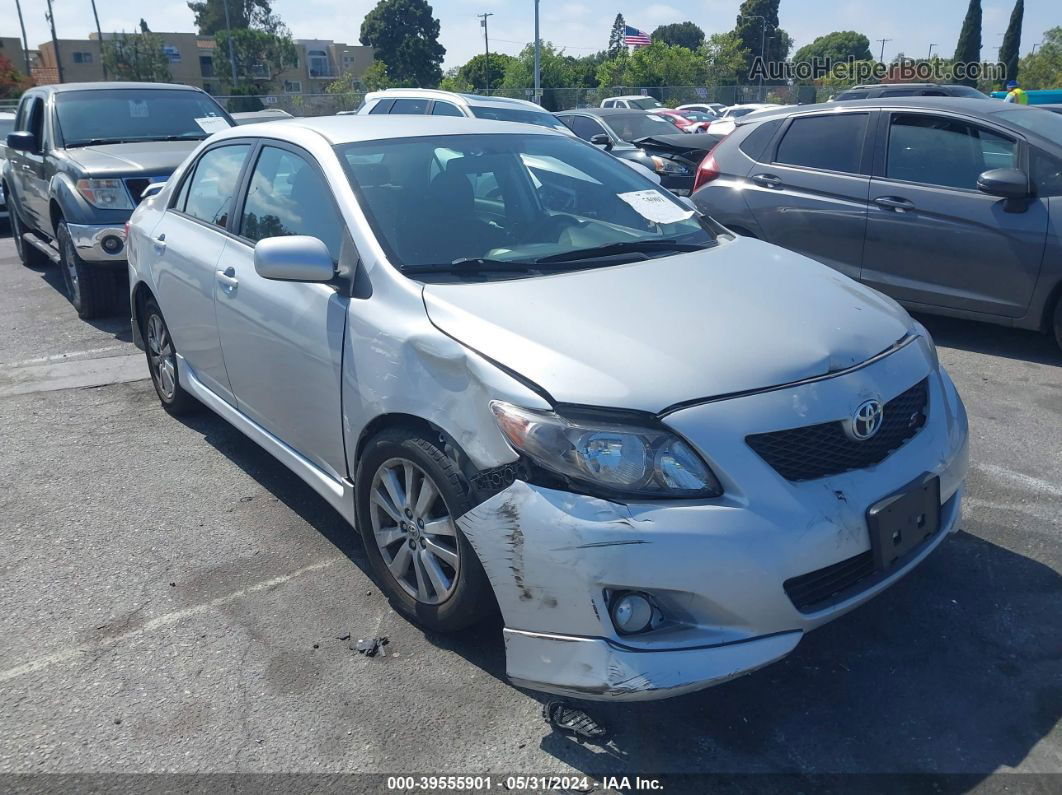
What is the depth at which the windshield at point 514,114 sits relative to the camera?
1046 cm

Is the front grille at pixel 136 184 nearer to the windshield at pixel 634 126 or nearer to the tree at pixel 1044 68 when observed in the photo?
the windshield at pixel 634 126

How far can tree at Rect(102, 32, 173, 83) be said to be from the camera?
217ft

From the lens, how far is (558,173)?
4.08 meters

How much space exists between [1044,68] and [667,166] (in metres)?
34.8

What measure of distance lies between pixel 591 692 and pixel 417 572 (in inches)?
34.0

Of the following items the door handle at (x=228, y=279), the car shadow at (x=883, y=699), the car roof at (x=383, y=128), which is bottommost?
the car shadow at (x=883, y=699)

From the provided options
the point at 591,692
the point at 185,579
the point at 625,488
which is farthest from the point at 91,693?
the point at 625,488

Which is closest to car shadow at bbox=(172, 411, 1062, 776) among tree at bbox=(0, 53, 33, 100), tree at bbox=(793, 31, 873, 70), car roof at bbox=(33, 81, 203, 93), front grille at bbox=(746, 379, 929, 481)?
front grille at bbox=(746, 379, 929, 481)

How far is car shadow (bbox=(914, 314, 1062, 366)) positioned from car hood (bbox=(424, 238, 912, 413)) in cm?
319

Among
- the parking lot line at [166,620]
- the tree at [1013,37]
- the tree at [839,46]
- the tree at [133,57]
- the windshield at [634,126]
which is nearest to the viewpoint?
the parking lot line at [166,620]

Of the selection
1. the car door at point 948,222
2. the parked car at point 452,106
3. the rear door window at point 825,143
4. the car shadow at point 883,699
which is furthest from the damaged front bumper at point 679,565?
the parked car at point 452,106

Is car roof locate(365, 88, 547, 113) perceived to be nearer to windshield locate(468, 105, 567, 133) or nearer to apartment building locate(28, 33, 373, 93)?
windshield locate(468, 105, 567, 133)

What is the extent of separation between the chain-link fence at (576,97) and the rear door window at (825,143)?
27.6 metres

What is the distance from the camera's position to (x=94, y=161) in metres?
7.39
